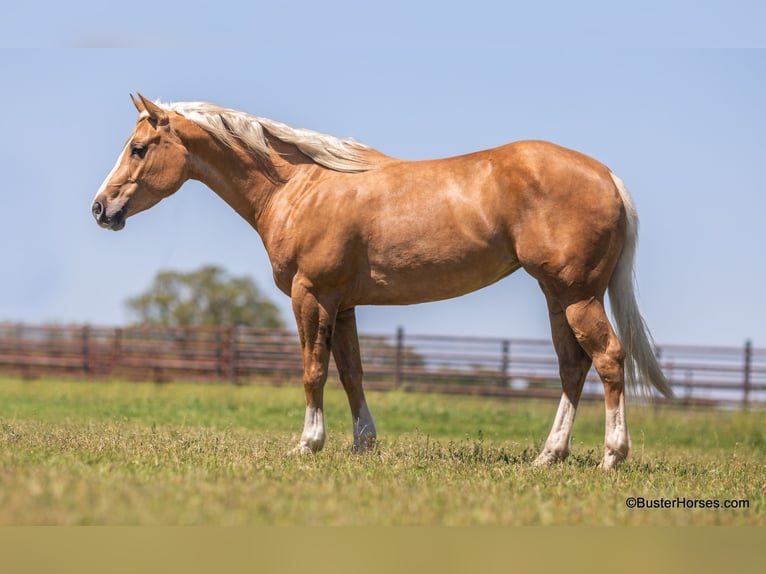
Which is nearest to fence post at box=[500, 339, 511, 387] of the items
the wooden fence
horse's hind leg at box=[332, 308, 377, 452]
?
the wooden fence

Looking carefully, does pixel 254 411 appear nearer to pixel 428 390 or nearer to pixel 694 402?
pixel 428 390

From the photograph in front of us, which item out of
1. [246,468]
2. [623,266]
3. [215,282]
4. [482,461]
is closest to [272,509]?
[246,468]

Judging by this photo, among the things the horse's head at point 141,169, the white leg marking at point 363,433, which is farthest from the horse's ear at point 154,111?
the white leg marking at point 363,433

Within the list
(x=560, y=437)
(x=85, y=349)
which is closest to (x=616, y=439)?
(x=560, y=437)

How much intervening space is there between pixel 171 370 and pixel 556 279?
65.1ft

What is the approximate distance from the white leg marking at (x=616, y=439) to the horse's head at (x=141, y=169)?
390 cm

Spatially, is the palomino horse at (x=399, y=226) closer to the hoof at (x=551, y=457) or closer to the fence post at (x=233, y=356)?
the hoof at (x=551, y=457)

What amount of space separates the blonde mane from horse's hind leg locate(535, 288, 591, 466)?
202 cm

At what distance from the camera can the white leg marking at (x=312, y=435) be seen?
666cm

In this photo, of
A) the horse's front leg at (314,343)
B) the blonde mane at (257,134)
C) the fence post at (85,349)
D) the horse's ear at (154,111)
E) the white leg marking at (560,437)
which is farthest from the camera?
the fence post at (85,349)

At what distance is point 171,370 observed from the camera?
2469 cm

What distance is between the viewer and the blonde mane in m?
7.30

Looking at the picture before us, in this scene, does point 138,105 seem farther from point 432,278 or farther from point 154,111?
point 432,278

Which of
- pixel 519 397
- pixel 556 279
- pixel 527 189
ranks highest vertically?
pixel 527 189
